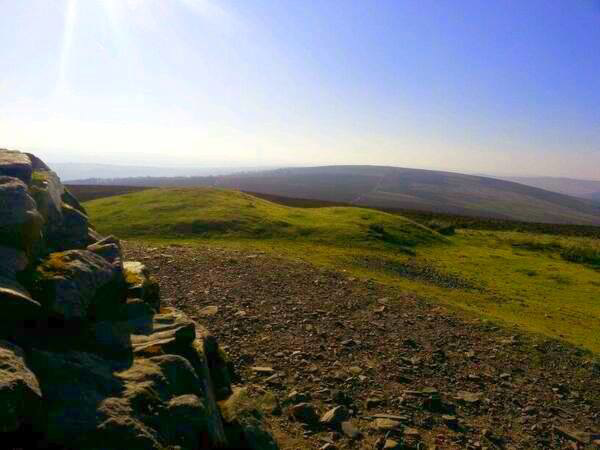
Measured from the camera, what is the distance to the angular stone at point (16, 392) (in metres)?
6.19

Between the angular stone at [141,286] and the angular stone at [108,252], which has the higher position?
the angular stone at [108,252]

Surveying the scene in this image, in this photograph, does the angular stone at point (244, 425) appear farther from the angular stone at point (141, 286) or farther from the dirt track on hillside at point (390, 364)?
the angular stone at point (141, 286)

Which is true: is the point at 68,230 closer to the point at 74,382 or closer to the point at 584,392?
the point at 74,382

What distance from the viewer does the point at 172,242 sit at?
37219mm

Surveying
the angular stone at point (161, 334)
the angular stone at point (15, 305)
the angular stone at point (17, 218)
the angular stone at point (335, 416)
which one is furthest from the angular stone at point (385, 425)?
the angular stone at point (17, 218)

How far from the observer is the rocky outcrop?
22.6 ft

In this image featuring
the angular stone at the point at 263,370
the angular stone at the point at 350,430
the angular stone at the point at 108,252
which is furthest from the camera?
the angular stone at the point at 263,370

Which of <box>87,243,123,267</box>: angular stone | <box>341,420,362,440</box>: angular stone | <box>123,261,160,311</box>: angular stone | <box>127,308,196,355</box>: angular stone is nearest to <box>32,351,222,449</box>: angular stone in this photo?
<box>127,308,196,355</box>: angular stone

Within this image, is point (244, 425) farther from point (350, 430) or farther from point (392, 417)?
point (392, 417)

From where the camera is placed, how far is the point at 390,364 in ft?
54.0

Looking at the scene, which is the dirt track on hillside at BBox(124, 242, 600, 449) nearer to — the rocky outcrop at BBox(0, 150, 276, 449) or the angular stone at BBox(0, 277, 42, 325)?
the rocky outcrop at BBox(0, 150, 276, 449)

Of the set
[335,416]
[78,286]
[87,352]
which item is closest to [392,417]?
[335,416]

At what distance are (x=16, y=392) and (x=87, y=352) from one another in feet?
6.76

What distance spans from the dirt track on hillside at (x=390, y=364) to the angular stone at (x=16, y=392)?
253 inches
